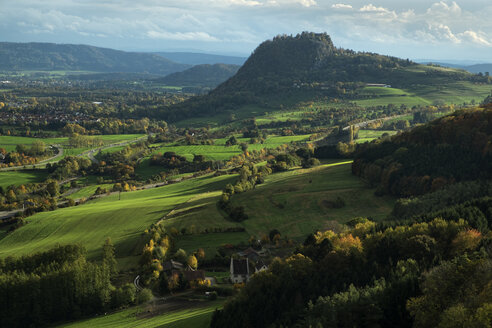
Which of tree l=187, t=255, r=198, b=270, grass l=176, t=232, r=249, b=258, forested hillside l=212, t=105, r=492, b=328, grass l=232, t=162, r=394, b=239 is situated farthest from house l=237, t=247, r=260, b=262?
forested hillside l=212, t=105, r=492, b=328

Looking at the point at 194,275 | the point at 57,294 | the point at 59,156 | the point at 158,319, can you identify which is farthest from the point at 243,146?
the point at 158,319

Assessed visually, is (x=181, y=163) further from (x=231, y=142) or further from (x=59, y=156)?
(x=59, y=156)

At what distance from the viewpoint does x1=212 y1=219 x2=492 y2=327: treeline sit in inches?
1145

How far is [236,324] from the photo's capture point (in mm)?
39656

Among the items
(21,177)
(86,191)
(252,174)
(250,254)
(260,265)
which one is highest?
(252,174)

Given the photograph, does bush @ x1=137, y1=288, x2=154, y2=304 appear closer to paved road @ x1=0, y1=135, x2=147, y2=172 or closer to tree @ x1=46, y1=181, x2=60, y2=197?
tree @ x1=46, y1=181, x2=60, y2=197

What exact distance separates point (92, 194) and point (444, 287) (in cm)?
10834

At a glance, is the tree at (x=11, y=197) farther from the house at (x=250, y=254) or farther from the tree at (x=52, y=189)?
the house at (x=250, y=254)

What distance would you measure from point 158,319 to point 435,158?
60.2m

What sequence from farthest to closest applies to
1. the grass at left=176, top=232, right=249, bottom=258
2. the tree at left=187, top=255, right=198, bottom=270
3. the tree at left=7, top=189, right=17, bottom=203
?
1. the tree at left=7, top=189, right=17, bottom=203
2. the grass at left=176, top=232, right=249, bottom=258
3. the tree at left=187, top=255, right=198, bottom=270

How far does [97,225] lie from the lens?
8456 cm

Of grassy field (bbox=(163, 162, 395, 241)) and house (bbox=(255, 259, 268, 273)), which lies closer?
house (bbox=(255, 259, 268, 273))

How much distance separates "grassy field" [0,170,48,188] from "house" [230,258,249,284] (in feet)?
311

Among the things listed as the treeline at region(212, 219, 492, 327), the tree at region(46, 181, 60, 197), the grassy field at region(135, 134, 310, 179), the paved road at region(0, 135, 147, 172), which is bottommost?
the tree at region(46, 181, 60, 197)
